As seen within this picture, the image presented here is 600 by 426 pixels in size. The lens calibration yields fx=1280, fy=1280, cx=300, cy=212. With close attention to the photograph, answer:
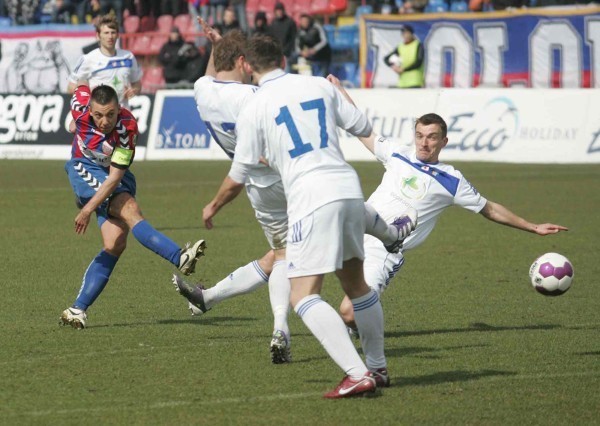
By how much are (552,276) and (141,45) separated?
24.6 m

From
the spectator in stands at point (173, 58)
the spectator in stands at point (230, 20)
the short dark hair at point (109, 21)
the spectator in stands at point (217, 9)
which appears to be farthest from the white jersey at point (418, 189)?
the spectator in stands at point (217, 9)

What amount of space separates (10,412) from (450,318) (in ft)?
13.4

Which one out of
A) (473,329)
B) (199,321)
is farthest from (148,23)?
(473,329)

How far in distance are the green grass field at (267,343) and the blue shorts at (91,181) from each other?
877 mm

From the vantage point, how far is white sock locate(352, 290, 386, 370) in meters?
7.05

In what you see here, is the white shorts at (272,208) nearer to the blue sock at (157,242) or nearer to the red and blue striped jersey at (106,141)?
the blue sock at (157,242)

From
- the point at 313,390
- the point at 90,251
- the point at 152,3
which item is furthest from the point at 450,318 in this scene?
the point at 152,3

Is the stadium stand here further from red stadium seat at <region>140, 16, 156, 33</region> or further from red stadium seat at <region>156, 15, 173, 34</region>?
red stadium seat at <region>140, 16, 156, 33</region>

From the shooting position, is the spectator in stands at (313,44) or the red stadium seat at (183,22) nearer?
the spectator in stands at (313,44)

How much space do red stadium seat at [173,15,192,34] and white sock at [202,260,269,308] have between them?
942 inches

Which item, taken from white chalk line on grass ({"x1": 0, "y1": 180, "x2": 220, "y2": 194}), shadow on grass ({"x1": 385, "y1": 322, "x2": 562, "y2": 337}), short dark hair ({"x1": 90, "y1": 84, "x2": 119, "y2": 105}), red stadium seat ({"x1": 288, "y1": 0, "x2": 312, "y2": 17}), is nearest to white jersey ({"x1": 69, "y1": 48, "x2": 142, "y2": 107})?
white chalk line on grass ({"x1": 0, "y1": 180, "x2": 220, "y2": 194})

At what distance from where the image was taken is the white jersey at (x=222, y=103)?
8266mm

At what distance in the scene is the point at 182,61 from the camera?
1153 inches

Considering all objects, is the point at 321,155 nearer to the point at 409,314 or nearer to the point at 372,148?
the point at 372,148
